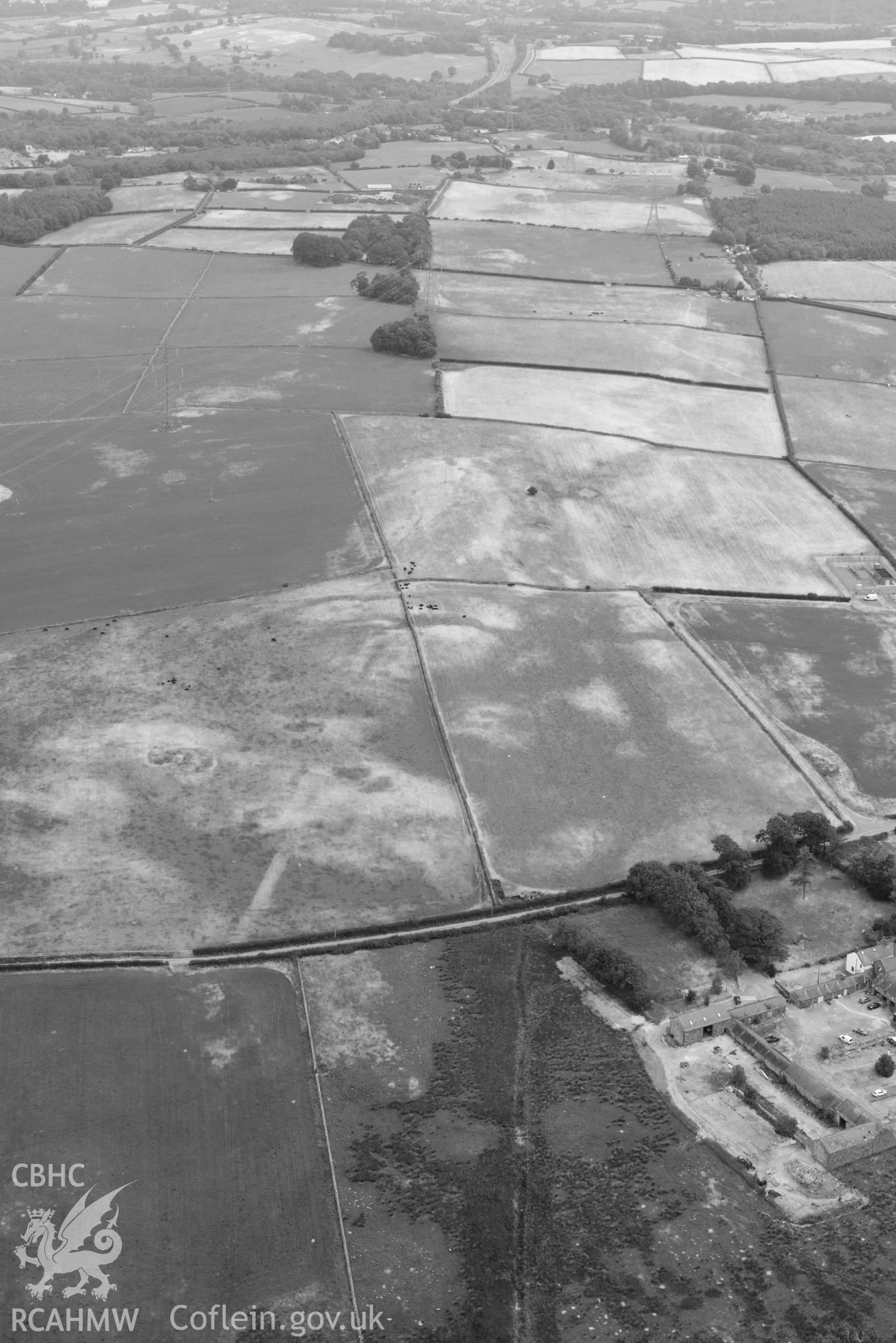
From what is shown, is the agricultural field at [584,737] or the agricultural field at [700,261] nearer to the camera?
the agricultural field at [584,737]

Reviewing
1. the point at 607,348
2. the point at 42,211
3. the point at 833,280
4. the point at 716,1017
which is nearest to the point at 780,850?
the point at 716,1017

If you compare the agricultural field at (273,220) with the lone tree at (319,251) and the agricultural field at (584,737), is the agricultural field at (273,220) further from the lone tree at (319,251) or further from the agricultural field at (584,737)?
the agricultural field at (584,737)

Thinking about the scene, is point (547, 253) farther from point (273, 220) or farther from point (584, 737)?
point (584, 737)

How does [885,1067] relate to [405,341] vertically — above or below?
below

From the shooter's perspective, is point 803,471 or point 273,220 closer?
point 803,471

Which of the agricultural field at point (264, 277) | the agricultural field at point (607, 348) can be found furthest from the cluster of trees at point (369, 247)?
the agricultural field at point (607, 348)

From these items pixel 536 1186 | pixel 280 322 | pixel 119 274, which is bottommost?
pixel 536 1186
